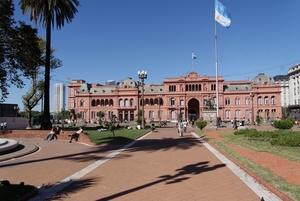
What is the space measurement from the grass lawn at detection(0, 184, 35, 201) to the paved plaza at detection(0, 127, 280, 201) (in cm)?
30

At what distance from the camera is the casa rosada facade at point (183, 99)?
82062 millimetres

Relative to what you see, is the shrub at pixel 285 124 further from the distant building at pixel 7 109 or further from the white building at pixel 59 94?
the white building at pixel 59 94

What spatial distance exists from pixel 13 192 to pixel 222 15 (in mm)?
32276

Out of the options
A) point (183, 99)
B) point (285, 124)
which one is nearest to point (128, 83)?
point (183, 99)

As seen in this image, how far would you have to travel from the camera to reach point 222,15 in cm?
3316

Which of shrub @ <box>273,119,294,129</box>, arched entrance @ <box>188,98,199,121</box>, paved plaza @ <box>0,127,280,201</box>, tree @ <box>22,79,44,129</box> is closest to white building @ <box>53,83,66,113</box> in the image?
arched entrance @ <box>188,98,199,121</box>

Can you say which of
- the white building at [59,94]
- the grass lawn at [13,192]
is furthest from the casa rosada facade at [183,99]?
the grass lawn at [13,192]

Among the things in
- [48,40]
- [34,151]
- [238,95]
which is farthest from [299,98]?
[34,151]

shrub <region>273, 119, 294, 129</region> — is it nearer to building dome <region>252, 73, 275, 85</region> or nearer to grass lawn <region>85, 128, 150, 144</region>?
grass lawn <region>85, 128, 150, 144</region>

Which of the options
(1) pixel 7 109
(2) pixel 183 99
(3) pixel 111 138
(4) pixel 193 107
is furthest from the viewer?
(4) pixel 193 107

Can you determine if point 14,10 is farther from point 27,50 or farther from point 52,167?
point 52,167

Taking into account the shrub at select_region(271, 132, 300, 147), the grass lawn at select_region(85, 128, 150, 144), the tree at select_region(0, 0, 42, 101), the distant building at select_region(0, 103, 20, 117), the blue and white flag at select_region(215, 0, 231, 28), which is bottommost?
the grass lawn at select_region(85, 128, 150, 144)

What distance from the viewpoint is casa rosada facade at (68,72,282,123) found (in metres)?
82.1

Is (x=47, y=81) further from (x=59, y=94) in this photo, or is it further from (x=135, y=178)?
(x=59, y=94)
